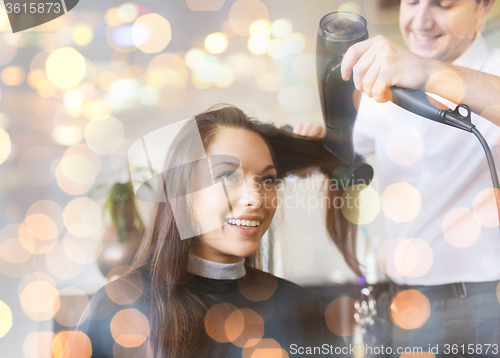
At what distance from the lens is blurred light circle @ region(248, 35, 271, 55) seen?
684mm

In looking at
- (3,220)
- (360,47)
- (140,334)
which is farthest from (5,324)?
(360,47)

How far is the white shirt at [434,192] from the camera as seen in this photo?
2.09 feet

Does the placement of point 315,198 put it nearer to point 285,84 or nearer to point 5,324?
point 285,84

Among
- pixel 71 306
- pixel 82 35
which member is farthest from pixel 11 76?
pixel 71 306

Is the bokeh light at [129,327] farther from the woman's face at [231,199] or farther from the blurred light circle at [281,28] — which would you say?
the blurred light circle at [281,28]

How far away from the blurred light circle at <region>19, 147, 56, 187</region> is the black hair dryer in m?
0.59

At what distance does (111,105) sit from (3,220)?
1.08ft

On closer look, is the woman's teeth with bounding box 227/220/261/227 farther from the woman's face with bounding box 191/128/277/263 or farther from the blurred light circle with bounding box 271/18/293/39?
the blurred light circle with bounding box 271/18/293/39

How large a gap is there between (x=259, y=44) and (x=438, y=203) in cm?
51

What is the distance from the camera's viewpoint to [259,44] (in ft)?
2.24

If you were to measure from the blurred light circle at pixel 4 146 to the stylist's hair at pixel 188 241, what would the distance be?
342 mm

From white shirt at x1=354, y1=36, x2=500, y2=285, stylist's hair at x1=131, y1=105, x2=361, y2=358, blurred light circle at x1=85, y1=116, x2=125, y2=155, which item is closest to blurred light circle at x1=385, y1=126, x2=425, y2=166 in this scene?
white shirt at x1=354, y1=36, x2=500, y2=285

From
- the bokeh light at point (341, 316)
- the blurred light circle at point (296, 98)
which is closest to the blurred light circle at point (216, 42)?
the blurred light circle at point (296, 98)

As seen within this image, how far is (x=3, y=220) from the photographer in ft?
2.15
